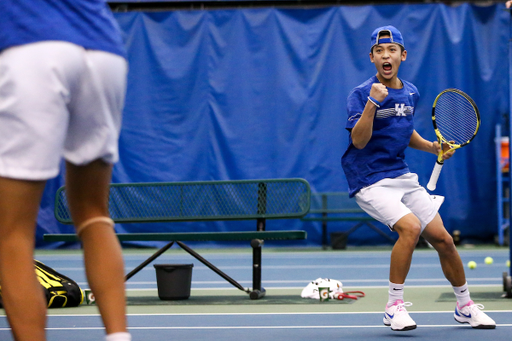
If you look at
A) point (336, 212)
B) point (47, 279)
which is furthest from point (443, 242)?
point (336, 212)

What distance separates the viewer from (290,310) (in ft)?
14.9

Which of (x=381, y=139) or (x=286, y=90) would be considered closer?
(x=381, y=139)

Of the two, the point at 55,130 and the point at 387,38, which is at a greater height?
the point at 387,38

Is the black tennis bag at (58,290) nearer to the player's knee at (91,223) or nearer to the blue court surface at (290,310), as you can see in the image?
the blue court surface at (290,310)

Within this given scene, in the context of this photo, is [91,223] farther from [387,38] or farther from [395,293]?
[387,38]

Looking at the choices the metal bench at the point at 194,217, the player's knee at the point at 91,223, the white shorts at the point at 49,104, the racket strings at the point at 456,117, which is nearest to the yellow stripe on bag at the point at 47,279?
the metal bench at the point at 194,217

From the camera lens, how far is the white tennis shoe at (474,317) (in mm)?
Result: 3668

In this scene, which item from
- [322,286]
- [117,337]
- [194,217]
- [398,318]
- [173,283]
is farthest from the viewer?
[194,217]

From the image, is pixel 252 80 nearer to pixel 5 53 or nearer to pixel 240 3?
pixel 240 3

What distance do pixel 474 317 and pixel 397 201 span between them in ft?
2.48

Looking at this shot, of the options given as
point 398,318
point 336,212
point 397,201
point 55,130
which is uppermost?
point 55,130

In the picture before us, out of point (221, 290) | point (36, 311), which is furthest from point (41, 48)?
point (221, 290)

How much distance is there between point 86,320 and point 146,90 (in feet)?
24.7

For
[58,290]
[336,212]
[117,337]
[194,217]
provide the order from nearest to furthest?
[117,337]
[58,290]
[194,217]
[336,212]
